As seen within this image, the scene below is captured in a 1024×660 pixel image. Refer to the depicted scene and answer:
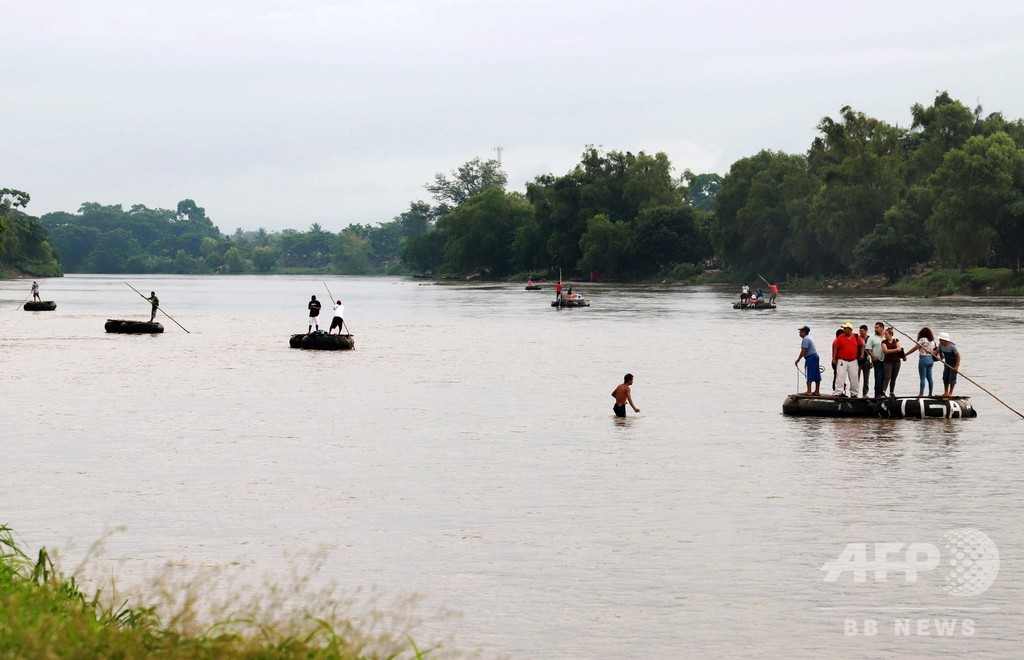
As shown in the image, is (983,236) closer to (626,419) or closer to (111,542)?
(626,419)

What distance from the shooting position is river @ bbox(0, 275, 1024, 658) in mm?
13680

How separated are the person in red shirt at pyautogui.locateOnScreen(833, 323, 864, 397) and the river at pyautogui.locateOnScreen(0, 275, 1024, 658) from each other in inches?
43.8

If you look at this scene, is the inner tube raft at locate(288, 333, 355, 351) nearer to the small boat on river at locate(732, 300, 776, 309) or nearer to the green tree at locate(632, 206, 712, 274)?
the small boat on river at locate(732, 300, 776, 309)

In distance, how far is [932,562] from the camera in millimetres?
15750

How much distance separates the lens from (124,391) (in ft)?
118

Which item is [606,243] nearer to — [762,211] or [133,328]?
[762,211]

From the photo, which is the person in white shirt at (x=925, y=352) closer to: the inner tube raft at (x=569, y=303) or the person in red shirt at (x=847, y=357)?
the person in red shirt at (x=847, y=357)

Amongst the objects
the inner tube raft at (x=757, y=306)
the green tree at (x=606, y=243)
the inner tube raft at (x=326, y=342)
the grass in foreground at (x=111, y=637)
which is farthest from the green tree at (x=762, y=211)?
the grass in foreground at (x=111, y=637)

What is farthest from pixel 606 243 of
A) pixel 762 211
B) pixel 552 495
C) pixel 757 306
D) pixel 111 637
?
pixel 111 637

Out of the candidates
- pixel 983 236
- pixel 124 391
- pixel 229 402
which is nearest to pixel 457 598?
pixel 229 402

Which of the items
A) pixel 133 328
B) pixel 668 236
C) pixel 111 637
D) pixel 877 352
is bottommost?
pixel 133 328

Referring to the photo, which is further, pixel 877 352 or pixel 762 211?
pixel 762 211

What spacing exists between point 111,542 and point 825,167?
13538cm

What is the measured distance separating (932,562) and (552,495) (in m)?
6.36
